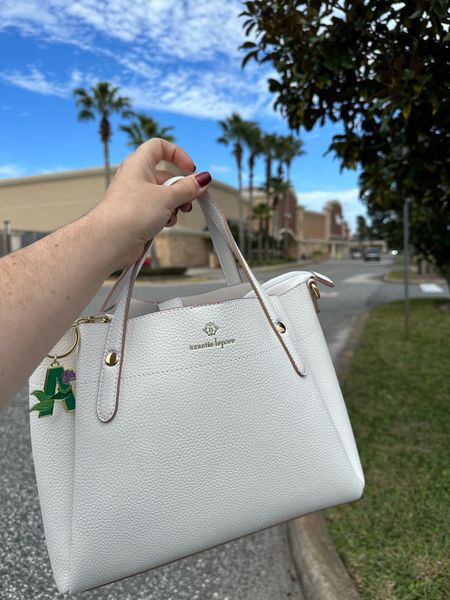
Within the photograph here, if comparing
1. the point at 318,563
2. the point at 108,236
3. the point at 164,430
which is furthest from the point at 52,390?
the point at 318,563

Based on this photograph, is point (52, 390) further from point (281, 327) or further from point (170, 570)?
point (170, 570)

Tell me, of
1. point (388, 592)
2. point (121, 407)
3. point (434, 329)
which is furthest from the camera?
Result: point (434, 329)

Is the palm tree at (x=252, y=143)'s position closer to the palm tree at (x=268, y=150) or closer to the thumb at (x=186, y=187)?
the palm tree at (x=268, y=150)

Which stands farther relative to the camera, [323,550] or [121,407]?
[323,550]

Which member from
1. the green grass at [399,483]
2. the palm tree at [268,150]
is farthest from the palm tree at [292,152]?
the green grass at [399,483]

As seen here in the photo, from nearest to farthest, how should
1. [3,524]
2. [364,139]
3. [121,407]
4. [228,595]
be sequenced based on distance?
[121,407] < [228,595] < [3,524] < [364,139]

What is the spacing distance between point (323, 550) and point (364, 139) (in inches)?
92.9

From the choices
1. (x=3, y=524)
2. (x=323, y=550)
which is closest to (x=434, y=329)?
(x=323, y=550)

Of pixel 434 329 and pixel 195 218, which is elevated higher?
pixel 195 218

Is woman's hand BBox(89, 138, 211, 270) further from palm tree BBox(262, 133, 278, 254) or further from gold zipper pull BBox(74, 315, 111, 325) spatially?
palm tree BBox(262, 133, 278, 254)

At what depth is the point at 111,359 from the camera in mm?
1092

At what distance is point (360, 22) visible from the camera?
8.42ft

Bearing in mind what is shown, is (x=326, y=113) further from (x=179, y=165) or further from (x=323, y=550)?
(x=323, y=550)

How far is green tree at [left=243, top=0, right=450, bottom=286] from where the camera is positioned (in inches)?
98.0
